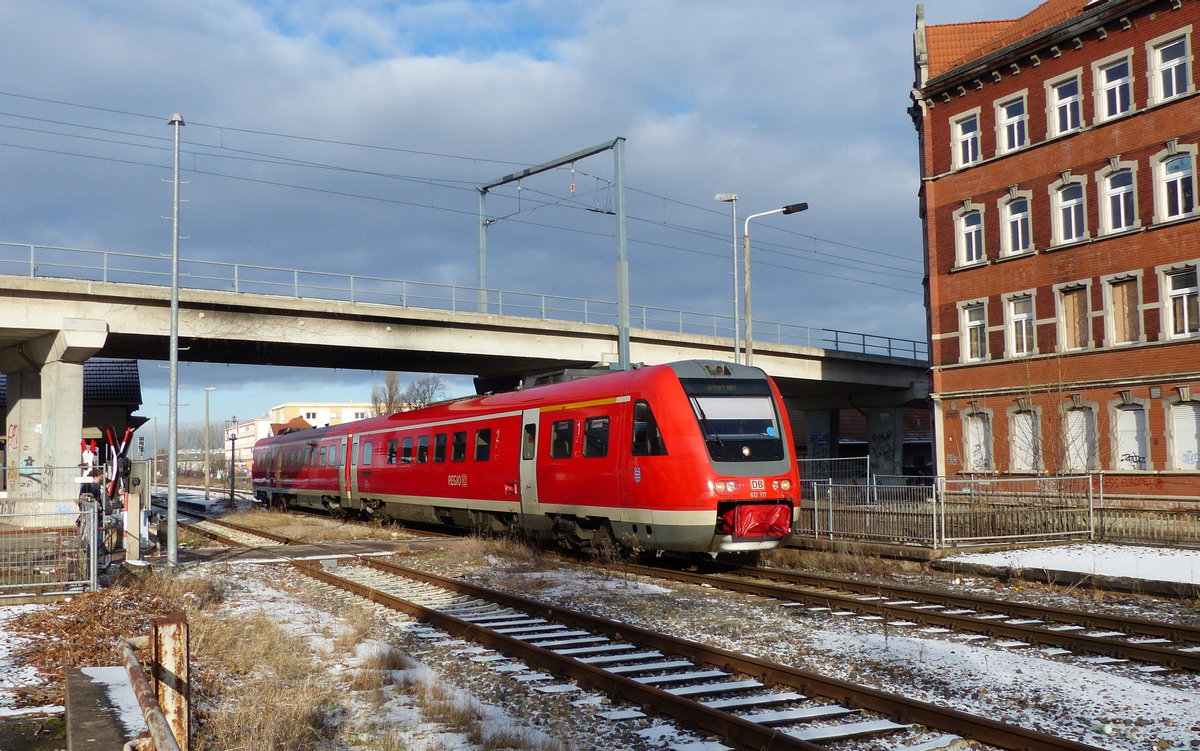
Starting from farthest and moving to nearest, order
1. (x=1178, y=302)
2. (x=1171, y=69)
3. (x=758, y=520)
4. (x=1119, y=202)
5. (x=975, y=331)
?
(x=975, y=331)
(x=1119, y=202)
(x=1171, y=69)
(x=1178, y=302)
(x=758, y=520)

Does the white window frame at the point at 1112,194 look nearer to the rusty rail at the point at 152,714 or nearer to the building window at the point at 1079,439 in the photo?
the building window at the point at 1079,439

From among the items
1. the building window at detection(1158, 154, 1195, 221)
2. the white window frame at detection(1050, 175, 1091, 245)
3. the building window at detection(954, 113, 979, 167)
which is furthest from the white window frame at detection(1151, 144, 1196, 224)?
the building window at detection(954, 113, 979, 167)

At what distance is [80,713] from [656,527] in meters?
9.57

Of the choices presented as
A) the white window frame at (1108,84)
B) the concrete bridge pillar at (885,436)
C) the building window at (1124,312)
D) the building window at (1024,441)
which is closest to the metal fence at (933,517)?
the building window at (1124,312)

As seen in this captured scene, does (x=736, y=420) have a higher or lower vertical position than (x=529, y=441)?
higher

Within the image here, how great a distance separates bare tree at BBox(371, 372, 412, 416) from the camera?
87.1 metres

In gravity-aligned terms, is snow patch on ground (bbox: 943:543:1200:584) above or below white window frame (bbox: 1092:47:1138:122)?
below

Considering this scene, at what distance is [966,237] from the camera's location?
32125mm

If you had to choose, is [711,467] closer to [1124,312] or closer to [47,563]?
[47,563]

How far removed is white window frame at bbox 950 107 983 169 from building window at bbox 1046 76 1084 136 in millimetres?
2612

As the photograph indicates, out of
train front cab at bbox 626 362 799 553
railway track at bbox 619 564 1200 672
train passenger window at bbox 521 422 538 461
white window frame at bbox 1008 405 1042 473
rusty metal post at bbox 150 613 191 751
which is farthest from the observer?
white window frame at bbox 1008 405 1042 473

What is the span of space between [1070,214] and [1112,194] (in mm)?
1407

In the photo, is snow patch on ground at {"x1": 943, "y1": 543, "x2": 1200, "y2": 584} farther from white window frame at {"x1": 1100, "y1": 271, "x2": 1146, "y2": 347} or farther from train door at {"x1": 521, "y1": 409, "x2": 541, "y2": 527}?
white window frame at {"x1": 1100, "y1": 271, "x2": 1146, "y2": 347}

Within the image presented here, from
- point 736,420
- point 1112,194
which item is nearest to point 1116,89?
point 1112,194
